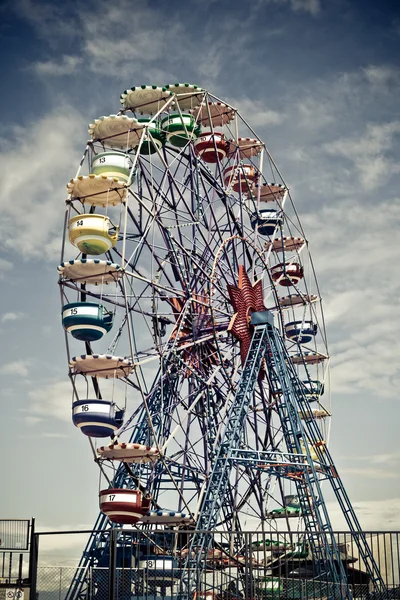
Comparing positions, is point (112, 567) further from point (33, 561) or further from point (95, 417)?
point (95, 417)

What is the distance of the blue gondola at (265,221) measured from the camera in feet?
108

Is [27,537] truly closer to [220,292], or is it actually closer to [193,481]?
[193,481]

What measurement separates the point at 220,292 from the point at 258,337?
7.58ft

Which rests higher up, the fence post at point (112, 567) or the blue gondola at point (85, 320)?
the blue gondola at point (85, 320)

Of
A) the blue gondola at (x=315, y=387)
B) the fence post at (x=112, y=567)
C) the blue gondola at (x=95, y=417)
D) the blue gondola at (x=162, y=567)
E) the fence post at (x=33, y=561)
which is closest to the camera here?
the fence post at (x=112, y=567)

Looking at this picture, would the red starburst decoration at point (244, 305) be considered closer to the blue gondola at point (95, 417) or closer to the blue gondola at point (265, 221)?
the blue gondola at point (265, 221)

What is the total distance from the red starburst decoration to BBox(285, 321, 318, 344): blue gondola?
7.65ft

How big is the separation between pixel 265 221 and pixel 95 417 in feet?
40.6

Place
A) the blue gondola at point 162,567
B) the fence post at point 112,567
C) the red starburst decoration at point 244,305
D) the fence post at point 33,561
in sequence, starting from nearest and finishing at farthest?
the fence post at point 112,567, the fence post at point 33,561, the blue gondola at point 162,567, the red starburst decoration at point 244,305

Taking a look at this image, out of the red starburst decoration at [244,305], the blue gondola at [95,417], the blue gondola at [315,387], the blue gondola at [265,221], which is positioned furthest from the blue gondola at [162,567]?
the blue gondola at [265,221]

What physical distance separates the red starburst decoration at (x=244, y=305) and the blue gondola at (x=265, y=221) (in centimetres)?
262

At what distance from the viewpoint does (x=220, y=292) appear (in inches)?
1190

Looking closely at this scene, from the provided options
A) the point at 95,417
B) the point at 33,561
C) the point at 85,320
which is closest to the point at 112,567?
the point at 33,561

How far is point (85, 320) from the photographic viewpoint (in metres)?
24.3
